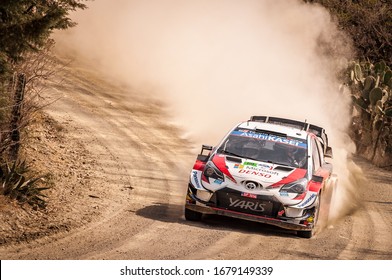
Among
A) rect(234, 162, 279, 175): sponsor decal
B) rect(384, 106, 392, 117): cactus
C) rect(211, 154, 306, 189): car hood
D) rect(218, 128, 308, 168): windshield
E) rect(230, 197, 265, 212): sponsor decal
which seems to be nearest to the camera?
rect(230, 197, 265, 212): sponsor decal

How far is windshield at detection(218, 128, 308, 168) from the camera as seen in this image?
12977 millimetres

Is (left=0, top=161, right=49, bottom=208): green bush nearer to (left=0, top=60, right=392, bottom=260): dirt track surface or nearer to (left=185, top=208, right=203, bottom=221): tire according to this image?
(left=0, top=60, right=392, bottom=260): dirt track surface

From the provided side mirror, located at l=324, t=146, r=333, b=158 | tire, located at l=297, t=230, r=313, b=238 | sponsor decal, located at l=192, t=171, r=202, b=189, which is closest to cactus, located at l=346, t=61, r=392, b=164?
side mirror, located at l=324, t=146, r=333, b=158

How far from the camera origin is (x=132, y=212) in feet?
42.3

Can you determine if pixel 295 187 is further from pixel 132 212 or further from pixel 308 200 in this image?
pixel 132 212

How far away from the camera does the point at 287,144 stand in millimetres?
13297

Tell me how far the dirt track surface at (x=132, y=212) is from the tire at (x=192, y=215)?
11 cm

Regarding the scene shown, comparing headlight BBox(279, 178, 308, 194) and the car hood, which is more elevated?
the car hood

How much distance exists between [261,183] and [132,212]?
7.37 ft

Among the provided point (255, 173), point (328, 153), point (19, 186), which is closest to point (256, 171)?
point (255, 173)

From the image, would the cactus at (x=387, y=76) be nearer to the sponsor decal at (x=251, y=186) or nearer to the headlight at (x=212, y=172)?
the headlight at (x=212, y=172)

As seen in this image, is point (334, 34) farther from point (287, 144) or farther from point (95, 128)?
point (287, 144)

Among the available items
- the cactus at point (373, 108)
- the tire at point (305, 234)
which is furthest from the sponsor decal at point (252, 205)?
the cactus at point (373, 108)

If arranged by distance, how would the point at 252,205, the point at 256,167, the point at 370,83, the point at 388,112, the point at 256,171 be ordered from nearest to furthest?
1. the point at 252,205
2. the point at 256,171
3. the point at 256,167
4. the point at 388,112
5. the point at 370,83
